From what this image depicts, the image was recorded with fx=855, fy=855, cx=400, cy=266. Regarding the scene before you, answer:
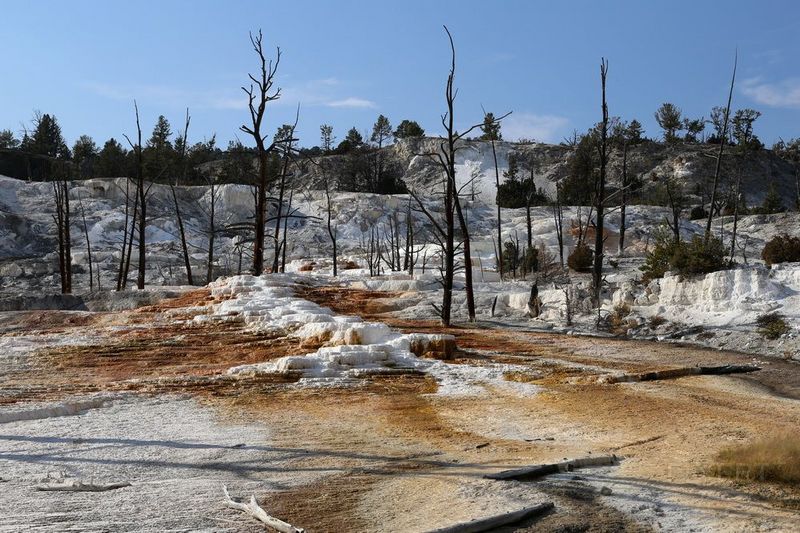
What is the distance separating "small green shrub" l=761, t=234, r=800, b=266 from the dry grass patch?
53.4 feet

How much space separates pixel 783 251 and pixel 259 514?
63.2 ft

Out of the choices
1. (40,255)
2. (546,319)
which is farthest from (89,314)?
(40,255)

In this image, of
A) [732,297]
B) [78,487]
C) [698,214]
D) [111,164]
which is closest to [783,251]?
[732,297]

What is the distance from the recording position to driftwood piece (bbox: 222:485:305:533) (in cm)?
496

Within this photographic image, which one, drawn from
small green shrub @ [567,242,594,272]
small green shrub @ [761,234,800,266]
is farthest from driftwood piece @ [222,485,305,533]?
small green shrub @ [567,242,594,272]

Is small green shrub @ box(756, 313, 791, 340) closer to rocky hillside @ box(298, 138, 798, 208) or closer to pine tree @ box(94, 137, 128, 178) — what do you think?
rocky hillside @ box(298, 138, 798, 208)

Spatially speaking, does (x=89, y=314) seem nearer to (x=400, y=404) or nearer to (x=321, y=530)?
(x=400, y=404)

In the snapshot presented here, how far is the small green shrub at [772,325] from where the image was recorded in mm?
15172

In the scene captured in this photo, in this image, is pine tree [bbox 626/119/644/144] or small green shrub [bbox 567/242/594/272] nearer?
small green shrub [bbox 567/242/594/272]

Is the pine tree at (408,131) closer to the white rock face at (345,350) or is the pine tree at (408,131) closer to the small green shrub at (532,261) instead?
the small green shrub at (532,261)

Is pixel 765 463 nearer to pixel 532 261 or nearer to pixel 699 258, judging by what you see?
pixel 699 258

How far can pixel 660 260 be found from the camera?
813 inches

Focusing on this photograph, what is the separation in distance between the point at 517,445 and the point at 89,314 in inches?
577

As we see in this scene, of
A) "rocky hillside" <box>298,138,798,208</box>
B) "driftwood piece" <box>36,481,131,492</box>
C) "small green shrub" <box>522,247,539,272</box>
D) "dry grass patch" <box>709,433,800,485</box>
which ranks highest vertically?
"rocky hillside" <box>298,138,798,208</box>
